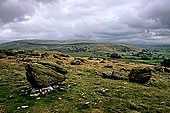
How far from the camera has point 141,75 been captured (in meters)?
31.8

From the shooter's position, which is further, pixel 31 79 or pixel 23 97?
pixel 31 79

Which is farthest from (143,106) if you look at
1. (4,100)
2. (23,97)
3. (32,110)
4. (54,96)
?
(4,100)

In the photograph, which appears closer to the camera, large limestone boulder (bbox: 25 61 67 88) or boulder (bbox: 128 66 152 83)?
large limestone boulder (bbox: 25 61 67 88)

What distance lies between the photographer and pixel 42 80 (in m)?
19.3

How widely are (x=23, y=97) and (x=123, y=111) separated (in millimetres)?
15361

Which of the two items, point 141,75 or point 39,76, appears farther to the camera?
point 141,75

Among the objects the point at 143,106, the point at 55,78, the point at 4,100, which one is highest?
the point at 55,78

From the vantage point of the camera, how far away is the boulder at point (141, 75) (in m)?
31.0

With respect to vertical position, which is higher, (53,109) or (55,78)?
(55,78)

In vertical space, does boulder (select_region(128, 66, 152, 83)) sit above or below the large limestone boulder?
below

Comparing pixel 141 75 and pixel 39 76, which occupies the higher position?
pixel 39 76

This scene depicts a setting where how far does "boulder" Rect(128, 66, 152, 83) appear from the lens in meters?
31.0

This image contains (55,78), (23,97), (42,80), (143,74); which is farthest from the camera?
(143,74)

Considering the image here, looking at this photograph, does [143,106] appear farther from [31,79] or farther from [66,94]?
[31,79]
